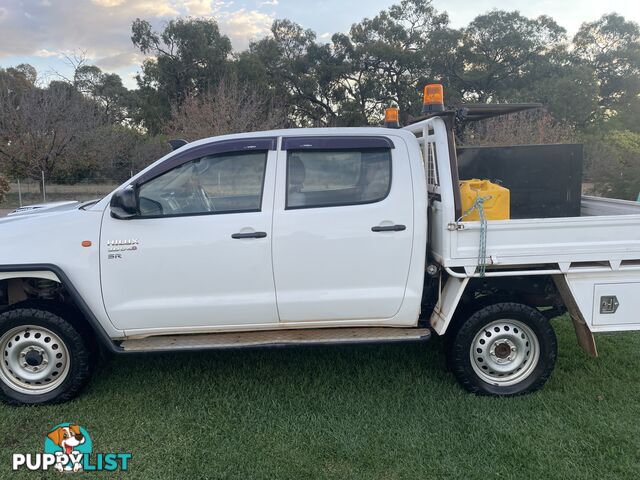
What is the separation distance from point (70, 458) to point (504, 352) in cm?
315

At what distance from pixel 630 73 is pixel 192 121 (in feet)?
113

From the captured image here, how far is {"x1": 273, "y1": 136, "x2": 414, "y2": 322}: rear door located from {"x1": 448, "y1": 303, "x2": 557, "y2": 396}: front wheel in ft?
2.04

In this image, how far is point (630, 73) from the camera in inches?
1479

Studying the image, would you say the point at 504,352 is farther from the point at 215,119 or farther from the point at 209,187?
the point at 215,119

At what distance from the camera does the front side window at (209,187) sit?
3.60 m

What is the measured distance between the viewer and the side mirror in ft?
11.3

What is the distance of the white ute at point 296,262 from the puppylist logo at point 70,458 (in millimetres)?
485

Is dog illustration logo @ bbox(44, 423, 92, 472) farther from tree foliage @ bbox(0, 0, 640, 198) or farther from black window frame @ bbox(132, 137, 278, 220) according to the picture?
tree foliage @ bbox(0, 0, 640, 198)

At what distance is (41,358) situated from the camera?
367cm

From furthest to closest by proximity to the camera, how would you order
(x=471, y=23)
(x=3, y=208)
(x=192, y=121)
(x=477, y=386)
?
1. (x=471, y=23)
2. (x=192, y=121)
3. (x=3, y=208)
4. (x=477, y=386)

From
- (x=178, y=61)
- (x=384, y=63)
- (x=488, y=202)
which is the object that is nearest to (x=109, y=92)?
(x=178, y=61)

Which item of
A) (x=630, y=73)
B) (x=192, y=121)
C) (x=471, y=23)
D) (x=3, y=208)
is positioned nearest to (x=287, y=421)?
(x=3, y=208)

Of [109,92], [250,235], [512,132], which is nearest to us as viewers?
[250,235]

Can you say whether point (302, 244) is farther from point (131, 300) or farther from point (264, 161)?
point (131, 300)
